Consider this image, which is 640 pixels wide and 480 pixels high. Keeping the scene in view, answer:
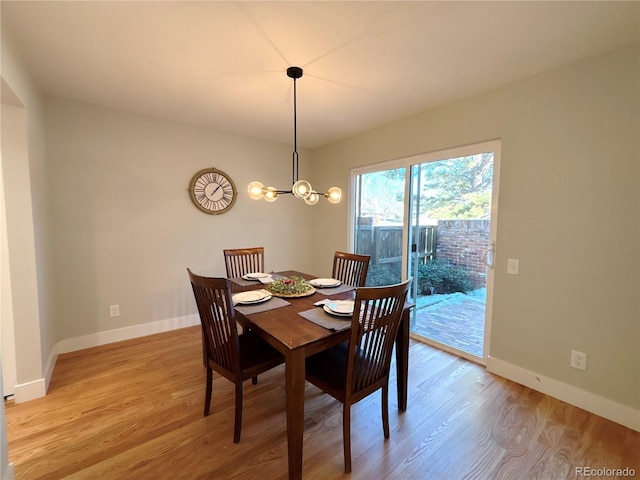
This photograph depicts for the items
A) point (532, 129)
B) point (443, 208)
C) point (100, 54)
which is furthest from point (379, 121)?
point (100, 54)

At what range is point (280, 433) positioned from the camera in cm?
171

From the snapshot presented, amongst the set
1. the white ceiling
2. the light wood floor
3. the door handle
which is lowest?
the light wood floor

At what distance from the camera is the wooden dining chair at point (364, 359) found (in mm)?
1377

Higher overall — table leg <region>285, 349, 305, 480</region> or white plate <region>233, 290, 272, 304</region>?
white plate <region>233, 290, 272, 304</region>

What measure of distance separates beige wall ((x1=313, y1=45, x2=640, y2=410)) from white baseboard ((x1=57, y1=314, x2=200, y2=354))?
3286 mm

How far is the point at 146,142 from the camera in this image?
2.95 m

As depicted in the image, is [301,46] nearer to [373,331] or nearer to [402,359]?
[373,331]

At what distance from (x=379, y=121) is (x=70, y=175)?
3.15 m

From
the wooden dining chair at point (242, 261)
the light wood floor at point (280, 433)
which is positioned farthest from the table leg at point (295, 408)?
the wooden dining chair at point (242, 261)

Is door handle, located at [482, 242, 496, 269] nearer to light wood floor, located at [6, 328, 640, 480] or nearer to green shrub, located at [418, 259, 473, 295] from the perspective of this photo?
green shrub, located at [418, 259, 473, 295]

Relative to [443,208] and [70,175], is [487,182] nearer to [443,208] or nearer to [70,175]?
[443,208]

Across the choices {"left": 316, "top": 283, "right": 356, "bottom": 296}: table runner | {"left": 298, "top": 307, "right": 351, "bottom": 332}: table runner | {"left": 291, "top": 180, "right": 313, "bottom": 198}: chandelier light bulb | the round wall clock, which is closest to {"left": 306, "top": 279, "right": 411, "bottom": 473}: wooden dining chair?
{"left": 298, "top": 307, "right": 351, "bottom": 332}: table runner

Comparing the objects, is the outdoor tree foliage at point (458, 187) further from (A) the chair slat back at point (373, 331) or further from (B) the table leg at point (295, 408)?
(B) the table leg at point (295, 408)

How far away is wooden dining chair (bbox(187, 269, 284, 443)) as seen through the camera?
1.54m
